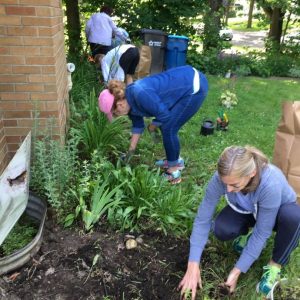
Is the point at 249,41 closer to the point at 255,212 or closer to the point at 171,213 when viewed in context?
the point at 171,213

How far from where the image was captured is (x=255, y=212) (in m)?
2.33

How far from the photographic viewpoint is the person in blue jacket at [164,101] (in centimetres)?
312

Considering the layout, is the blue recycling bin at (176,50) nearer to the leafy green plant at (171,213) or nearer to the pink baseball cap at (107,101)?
the pink baseball cap at (107,101)

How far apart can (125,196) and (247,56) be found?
325 inches

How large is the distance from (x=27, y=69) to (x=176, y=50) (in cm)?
581

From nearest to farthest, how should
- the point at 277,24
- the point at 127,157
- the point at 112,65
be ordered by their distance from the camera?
1. the point at 127,157
2. the point at 112,65
3. the point at 277,24

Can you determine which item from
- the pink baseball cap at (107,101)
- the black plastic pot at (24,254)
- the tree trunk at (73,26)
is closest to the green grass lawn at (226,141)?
the pink baseball cap at (107,101)

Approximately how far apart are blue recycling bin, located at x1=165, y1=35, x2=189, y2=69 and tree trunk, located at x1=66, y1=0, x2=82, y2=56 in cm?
204

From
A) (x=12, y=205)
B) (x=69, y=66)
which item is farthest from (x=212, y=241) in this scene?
(x=69, y=66)

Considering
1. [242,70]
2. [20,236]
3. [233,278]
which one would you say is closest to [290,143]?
[233,278]

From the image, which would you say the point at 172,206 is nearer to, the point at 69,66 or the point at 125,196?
the point at 125,196

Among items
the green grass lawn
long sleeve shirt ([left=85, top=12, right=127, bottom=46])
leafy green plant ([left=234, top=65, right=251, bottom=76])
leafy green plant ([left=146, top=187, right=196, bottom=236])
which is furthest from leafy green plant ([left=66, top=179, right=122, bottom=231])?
leafy green plant ([left=234, top=65, right=251, bottom=76])

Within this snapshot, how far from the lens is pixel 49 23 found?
2.87 m

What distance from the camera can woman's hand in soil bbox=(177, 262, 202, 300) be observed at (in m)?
2.18
